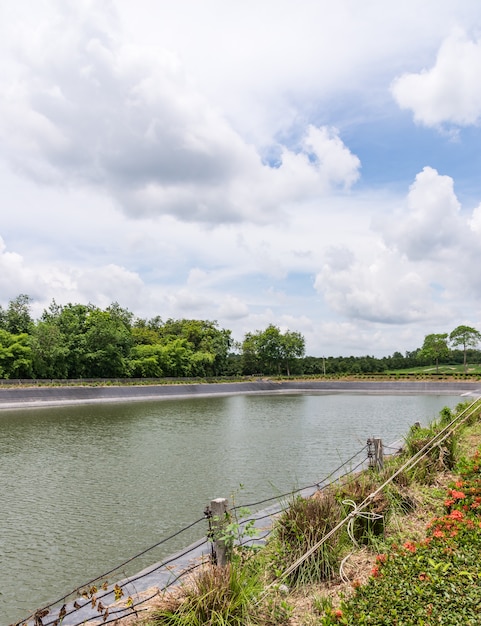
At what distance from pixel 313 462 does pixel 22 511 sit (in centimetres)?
712

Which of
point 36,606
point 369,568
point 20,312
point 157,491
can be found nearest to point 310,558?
point 369,568

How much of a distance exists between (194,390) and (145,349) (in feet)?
44.5

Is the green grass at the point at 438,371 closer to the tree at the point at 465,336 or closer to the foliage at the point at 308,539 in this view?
the tree at the point at 465,336

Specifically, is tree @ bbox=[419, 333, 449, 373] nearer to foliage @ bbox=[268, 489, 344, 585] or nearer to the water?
the water

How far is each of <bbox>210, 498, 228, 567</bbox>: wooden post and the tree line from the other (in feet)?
131

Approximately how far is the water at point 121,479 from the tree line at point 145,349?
22314 millimetres

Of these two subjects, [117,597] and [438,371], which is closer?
[117,597]

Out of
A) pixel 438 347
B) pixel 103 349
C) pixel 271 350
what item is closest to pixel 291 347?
pixel 271 350

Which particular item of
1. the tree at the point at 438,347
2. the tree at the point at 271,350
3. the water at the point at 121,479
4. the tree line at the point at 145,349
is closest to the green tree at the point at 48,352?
the tree line at the point at 145,349

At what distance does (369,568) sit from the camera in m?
4.34

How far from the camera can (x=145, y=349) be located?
2309 inches

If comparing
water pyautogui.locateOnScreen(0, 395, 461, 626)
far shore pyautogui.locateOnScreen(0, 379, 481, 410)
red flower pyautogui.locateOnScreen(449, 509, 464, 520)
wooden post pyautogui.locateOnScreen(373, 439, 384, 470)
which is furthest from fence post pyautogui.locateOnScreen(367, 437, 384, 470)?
far shore pyautogui.locateOnScreen(0, 379, 481, 410)

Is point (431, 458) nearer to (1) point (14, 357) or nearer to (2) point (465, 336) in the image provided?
(1) point (14, 357)

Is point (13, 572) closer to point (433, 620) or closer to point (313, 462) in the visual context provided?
point (433, 620)
